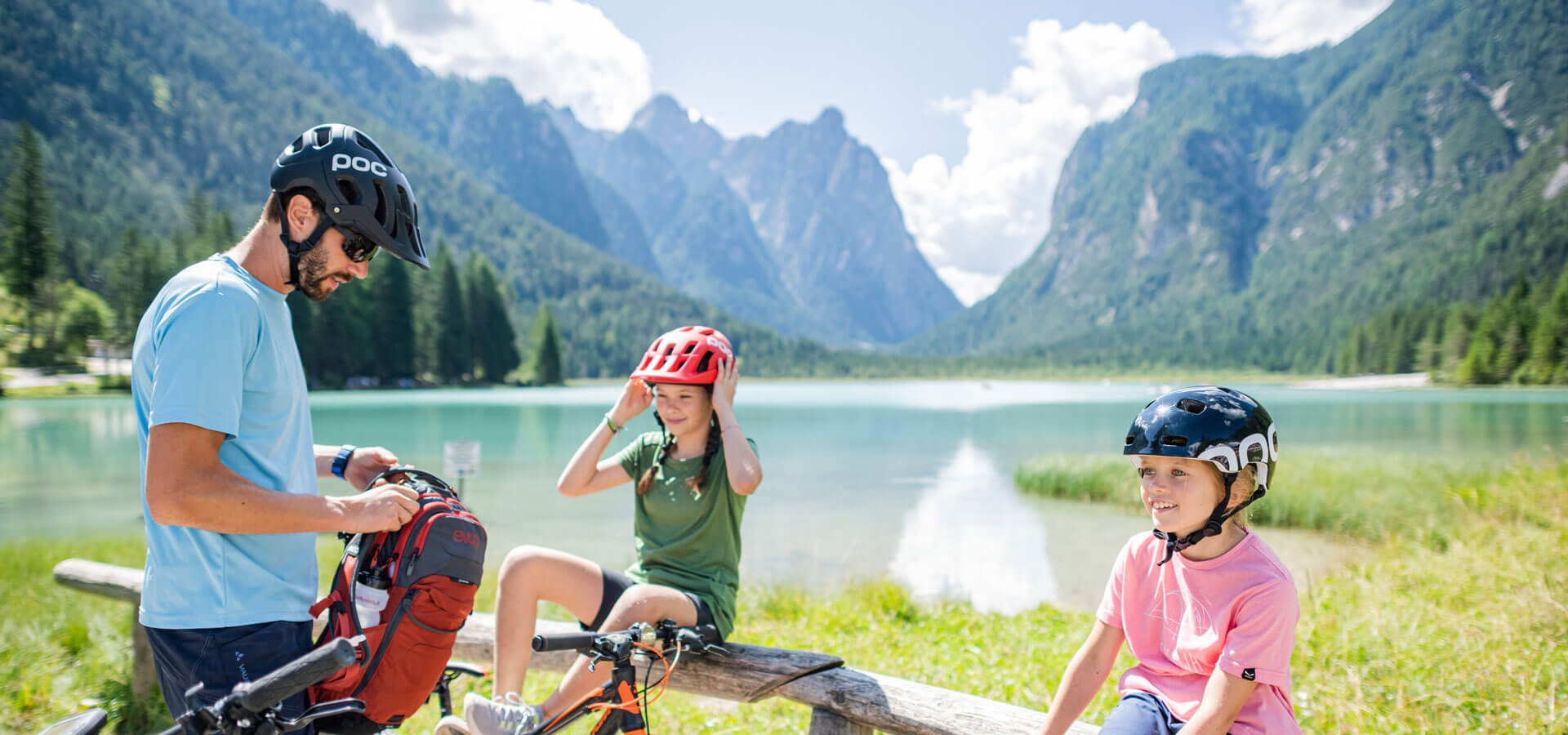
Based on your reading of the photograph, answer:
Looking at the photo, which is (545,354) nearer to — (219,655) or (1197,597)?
(219,655)

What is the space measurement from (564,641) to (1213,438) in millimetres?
1944

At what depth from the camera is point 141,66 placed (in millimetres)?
164125

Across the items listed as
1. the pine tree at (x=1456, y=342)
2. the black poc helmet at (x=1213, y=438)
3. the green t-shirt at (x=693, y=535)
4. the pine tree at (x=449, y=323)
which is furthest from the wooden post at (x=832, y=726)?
the pine tree at (x=1456, y=342)

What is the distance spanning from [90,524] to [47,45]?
19038 centimetres

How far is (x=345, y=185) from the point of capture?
2.00m

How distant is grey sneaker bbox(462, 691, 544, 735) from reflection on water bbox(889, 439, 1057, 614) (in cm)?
669

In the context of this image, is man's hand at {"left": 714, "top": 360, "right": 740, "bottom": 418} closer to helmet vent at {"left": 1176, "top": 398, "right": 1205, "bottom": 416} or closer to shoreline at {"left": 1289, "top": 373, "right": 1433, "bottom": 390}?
helmet vent at {"left": 1176, "top": 398, "right": 1205, "bottom": 416}

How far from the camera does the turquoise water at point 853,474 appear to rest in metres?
13.2

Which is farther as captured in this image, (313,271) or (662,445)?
(662,445)

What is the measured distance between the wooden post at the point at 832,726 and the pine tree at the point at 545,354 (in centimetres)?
9198

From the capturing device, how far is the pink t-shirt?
2.04 m

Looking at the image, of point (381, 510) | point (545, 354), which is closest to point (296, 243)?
point (381, 510)

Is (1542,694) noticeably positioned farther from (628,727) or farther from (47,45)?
(47,45)

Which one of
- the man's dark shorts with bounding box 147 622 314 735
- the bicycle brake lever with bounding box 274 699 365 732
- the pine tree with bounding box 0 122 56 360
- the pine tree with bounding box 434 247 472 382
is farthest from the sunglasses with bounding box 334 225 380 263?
the pine tree with bounding box 434 247 472 382
